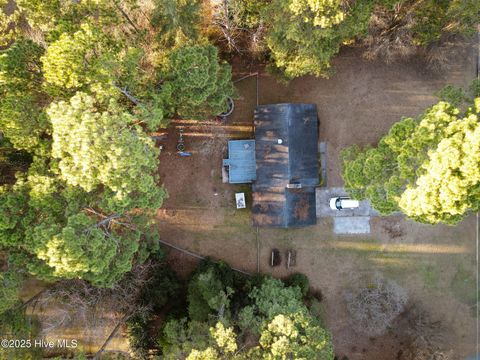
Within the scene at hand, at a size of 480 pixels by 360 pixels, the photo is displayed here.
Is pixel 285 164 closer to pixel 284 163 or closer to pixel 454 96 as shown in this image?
pixel 284 163

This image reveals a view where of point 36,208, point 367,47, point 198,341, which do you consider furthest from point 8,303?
point 367,47

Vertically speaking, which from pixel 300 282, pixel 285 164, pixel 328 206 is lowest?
pixel 300 282

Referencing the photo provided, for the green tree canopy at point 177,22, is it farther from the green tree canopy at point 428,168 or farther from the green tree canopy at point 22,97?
the green tree canopy at point 428,168

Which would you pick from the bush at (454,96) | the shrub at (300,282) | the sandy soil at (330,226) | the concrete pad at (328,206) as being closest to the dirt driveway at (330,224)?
the sandy soil at (330,226)

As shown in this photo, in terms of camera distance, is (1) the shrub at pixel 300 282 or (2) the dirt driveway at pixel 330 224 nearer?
(1) the shrub at pixel 300 282

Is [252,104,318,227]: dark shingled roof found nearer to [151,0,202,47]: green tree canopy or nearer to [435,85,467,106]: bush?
[151,0,202,47]: green tree canopy

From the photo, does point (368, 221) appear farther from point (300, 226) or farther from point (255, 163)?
point (255, 163)

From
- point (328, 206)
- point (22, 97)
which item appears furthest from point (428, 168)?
point (22, 97)
